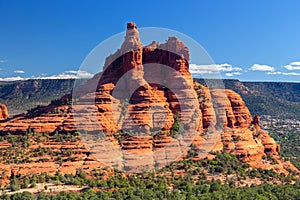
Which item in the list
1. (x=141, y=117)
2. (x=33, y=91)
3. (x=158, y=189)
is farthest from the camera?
(x=33, y=91)

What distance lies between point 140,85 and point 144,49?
8973mm

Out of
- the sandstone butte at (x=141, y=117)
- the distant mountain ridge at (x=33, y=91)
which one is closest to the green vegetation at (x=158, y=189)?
the sandstone butte at (x=141, y=117)

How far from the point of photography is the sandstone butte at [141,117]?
62.3m

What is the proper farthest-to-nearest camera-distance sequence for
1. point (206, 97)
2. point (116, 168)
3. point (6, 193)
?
point (206, 97)
point (116, 168)
point (6, 193)

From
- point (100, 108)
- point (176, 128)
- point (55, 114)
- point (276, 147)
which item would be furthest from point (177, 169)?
point (276, 147)

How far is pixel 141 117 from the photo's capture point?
6581cm

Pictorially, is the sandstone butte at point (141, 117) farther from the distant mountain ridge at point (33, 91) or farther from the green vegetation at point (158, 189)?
the distant mountain ridge at point (33, 91)

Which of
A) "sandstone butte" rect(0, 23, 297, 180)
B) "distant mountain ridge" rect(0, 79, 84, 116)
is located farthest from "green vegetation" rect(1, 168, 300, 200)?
"distant mountain ridge" rect(0, 79, 84, 116)

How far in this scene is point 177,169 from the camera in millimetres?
63812

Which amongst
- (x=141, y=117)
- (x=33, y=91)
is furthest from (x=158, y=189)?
(x=33, y=91)

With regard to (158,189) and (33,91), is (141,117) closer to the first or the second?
(158,189)

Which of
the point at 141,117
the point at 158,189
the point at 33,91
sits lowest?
the point at 158,189

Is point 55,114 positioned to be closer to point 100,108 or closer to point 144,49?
point 100,108

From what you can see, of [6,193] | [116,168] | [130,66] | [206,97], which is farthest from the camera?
[206,97]
